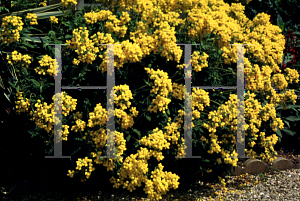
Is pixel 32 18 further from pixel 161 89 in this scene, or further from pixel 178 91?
pixel 178 91

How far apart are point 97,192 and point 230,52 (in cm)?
235

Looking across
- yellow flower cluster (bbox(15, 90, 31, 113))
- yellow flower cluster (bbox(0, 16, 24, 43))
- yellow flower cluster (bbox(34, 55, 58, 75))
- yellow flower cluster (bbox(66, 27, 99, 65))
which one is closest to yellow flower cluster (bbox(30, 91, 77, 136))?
yellow flower cluster (bbox(15, 90, 31, 113))

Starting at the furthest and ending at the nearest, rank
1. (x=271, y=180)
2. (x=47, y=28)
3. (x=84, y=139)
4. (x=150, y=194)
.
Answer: (x=271, y=180), (x=47, y=28), (x=84, y=139), (x=150, y=194)

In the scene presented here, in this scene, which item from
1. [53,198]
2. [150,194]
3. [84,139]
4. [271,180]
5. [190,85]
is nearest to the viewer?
[150,194]

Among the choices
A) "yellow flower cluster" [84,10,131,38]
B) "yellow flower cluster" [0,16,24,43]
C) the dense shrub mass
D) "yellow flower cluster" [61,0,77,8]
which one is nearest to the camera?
the dense shrub mass

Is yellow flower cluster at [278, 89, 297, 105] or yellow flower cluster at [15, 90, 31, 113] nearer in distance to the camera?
yellow flower cluster at [15, 90, 31, 113]

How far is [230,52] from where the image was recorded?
375 centimetres

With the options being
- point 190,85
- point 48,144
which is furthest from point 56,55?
point 190,85

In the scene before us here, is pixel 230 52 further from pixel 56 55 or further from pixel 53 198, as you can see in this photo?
pixel 53 198

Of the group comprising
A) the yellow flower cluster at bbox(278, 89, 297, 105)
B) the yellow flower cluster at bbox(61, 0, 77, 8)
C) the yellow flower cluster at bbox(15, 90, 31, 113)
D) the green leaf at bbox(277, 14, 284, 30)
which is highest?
the green leaf at bbox(277, 14, 284, 30)

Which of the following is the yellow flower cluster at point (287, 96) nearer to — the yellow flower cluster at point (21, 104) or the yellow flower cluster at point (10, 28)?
the yellow flower cluster at point (21, 104)

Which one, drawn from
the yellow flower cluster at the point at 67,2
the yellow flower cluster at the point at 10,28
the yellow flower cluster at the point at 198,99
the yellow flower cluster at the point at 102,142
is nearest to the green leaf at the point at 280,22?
the yellow flower cluster at the point at 198,99

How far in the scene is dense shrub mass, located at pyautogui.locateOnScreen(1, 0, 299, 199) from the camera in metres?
3.19

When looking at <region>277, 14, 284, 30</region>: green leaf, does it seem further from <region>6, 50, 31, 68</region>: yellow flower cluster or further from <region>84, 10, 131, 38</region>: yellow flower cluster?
<region>6, 50, 31, 68</region>: yellow flower cluster
